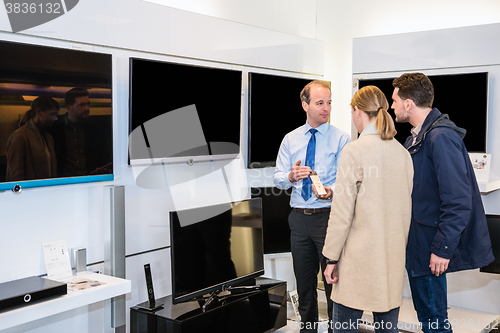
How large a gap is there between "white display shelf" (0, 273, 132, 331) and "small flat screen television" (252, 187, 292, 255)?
57.8 inches

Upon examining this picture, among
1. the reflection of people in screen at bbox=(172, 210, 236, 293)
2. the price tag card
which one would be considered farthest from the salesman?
the price tag card

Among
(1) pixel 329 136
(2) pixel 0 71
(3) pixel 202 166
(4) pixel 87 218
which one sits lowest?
(4) pixel 87 218

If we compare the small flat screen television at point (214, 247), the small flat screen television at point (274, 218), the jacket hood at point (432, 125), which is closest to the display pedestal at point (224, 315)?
the small flat screen television at point (214, 247)

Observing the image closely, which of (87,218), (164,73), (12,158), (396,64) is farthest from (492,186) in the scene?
(12,158)

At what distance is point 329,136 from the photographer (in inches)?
123

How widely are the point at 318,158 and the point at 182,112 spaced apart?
94 centimetres

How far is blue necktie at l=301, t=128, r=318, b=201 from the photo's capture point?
301cm

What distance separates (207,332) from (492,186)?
233 cm

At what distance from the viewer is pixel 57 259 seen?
2.47 m

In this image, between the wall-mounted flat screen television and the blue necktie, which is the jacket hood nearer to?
the blue necktie

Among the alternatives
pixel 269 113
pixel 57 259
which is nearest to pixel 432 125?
pixel 269 113

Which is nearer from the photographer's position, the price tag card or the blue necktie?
the price tag card

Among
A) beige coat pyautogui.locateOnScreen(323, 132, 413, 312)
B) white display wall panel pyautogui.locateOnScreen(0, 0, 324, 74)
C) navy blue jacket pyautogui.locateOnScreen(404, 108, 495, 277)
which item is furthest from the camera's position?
white display wall panel pyautogui.locateOnScreen(0, 0, 324, 74)

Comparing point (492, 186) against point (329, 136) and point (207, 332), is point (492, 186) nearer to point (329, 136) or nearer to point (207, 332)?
point (329, 136)
